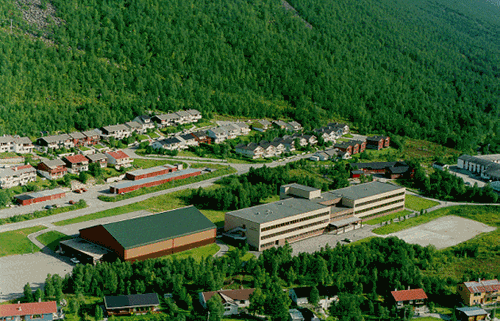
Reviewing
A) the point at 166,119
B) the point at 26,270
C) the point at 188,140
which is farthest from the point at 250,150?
the point at 26,270

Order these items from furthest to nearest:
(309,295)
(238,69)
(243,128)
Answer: (238,69), (243,128), (309,295)

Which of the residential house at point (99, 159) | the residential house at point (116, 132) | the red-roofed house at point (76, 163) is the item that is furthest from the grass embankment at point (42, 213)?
the residential house at point (116, 132)

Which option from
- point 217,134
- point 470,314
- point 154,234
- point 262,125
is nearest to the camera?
point 470,314

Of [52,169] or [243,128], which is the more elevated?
[52,169]

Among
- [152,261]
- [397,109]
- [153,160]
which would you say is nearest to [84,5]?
[153,160]

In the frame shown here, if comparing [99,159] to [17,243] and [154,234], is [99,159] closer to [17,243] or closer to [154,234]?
[17,243]

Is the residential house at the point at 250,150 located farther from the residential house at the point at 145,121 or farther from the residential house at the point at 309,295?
the residential house at the point at 309,295

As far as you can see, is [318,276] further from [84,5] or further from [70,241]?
[84,5]
